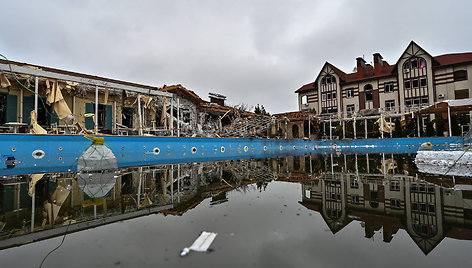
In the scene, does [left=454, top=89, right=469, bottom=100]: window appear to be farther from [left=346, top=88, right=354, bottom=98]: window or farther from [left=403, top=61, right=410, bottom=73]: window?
[left=346, top=88, right=354, bottom=98]: window

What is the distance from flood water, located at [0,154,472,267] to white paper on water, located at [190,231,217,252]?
62 millimetres

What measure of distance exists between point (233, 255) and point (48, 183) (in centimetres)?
543

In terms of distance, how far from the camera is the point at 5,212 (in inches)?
131

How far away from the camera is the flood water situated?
201 centimetres

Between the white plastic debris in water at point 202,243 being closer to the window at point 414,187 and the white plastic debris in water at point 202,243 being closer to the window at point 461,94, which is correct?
the window at point 414,187

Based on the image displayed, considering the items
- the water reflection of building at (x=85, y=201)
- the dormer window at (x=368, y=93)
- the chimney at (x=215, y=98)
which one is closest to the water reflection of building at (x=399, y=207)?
the water reflection of building at (x=85, y=201)

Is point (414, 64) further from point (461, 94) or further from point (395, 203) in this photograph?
point (395, 203)

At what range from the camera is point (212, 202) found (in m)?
3.99

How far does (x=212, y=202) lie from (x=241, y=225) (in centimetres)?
125

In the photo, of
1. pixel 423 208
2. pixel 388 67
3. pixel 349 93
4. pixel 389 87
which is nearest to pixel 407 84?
pixel 389 87

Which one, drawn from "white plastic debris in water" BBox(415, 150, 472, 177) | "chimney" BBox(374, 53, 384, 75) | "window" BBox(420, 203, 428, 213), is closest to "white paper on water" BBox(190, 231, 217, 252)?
"window" BBox(420, 203, 428, 213)

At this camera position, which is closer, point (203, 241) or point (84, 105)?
point (203, 241)

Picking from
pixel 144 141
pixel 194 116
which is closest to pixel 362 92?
pixel 194 116

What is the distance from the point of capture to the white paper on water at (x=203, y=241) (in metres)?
2.18
